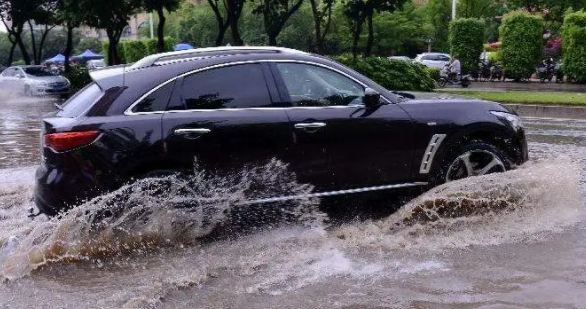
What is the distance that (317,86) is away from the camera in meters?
5.55

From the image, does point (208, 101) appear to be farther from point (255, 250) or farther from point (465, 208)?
point (465, 208)

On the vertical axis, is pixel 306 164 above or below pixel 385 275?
above

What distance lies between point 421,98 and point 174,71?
225cm

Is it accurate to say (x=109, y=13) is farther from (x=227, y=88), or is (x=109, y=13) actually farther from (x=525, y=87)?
(x=227, y=88)

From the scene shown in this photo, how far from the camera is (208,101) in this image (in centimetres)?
527

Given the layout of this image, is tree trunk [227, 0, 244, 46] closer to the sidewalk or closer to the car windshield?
the sidewalk

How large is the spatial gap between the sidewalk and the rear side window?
19.9 metres

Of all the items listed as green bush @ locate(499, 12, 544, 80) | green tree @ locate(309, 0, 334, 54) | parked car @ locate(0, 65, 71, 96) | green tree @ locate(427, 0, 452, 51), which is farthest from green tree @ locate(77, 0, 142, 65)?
green tree @ locate(427, 0, 452, 51)

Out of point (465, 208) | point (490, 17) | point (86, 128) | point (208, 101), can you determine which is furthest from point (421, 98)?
point (490, 17)

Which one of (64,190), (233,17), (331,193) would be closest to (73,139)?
(64,190)

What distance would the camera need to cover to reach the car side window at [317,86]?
5.49 meters

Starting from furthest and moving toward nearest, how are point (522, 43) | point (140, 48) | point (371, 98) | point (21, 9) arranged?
point (140, 48) → point (21, 9) → point (522, 43) → point (371, 98)

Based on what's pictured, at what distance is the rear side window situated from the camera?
5160mm

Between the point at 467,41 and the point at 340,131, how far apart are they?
901 inches
